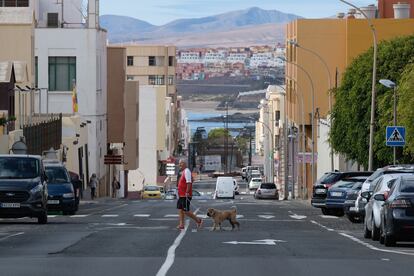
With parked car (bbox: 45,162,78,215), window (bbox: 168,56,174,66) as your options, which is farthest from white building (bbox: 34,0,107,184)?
window (bbox: 168,56,174,66)

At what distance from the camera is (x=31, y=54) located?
83250 millimetres

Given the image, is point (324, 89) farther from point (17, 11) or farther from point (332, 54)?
point (17, 11)

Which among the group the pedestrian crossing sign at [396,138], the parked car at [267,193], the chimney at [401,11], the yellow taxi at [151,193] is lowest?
the yellow taxi at [151,193]

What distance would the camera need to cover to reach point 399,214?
25.7m

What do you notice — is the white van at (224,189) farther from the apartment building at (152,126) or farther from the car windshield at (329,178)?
the apartment building at (152,126)

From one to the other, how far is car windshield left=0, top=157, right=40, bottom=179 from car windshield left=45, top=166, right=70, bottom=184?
392 inches

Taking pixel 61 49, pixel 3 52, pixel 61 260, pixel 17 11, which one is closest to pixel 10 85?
pixel 3 52

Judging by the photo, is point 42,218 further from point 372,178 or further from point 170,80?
point 170,80

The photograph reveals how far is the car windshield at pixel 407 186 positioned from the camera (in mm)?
26297

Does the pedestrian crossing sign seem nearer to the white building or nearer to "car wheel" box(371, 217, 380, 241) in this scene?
"car wheel" box(371, 217, 380, 241)

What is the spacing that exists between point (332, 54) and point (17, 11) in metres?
22.7

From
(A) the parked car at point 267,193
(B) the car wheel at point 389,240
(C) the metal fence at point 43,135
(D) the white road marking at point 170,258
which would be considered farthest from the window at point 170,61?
(B) the car wheel at point 389,240

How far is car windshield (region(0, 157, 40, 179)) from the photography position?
36.1 meters

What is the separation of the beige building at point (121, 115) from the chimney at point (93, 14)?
12619 millimetres
